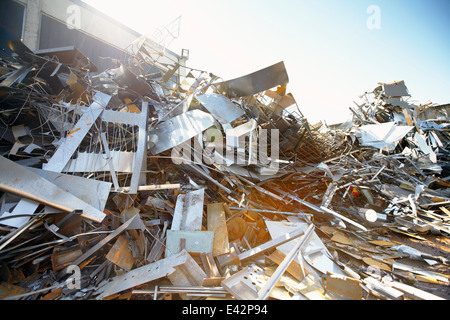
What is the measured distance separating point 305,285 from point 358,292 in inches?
22.5

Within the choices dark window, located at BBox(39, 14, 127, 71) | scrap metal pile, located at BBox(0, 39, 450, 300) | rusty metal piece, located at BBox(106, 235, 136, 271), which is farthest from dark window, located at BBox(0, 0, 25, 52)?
rusty metal piece, located at BBox(106, 235, 136, 271)

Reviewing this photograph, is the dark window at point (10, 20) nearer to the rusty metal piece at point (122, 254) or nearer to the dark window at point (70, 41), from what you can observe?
the dark window at point (70, 41)

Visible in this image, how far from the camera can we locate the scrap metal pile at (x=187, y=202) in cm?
228

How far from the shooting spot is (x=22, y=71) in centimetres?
398

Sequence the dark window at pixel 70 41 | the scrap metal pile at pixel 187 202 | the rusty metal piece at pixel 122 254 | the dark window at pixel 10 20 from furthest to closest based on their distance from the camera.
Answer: the dark window at pixel 70 41 → the dark window at pixel 10 20 → the rusty metal piece at pixel 122 254 → the scrap metal pile at pixel 187 202

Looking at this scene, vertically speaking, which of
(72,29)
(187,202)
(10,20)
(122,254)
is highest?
(72,29)

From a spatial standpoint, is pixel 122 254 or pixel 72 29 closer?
pixel 122 254

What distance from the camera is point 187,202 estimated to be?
10.6 ft

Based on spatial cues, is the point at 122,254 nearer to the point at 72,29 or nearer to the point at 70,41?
the point at 70,41

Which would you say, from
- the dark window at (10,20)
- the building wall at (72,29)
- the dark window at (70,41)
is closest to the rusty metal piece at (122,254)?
the building wall at (72,29)

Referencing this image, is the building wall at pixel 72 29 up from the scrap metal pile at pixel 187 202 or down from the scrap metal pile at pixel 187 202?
up

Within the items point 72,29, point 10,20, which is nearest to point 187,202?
point 10,20

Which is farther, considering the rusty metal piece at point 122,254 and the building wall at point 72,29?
the building wall at point 72,29

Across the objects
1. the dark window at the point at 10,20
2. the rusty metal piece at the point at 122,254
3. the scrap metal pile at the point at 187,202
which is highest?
the dark window at the point at 10,20
